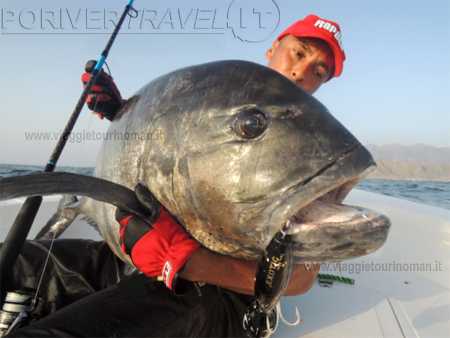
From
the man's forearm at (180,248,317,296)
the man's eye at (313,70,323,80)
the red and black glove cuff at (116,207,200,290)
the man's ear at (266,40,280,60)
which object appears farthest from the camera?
the man's ear at (266,40,280,60)

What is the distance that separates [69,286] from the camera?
2.28 m

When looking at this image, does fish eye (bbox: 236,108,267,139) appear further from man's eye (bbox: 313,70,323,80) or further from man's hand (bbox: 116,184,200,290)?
man's eye (bbox: 313,70,323,80)

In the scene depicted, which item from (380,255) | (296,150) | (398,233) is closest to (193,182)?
(296,150)

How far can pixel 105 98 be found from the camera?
2414mm

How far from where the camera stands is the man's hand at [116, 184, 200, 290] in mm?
1599

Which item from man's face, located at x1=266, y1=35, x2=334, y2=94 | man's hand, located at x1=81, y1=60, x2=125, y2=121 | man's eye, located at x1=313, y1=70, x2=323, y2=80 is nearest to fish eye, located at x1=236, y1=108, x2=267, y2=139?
man's hand, located at x1=81, y1=60, x2=125, y2=121

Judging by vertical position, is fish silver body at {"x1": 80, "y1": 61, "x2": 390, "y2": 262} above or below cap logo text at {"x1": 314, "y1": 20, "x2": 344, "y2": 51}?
below

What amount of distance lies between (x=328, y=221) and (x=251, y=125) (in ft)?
1.85

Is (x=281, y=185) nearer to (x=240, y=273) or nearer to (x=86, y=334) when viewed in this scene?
(x=240, y=273)

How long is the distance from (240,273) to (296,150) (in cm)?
87

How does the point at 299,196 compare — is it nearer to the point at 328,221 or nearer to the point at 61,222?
the point at 328,221

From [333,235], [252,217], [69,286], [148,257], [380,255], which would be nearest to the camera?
[333,235]

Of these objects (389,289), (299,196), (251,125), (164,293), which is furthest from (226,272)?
(389,289)

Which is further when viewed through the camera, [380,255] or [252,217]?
[380,255]
